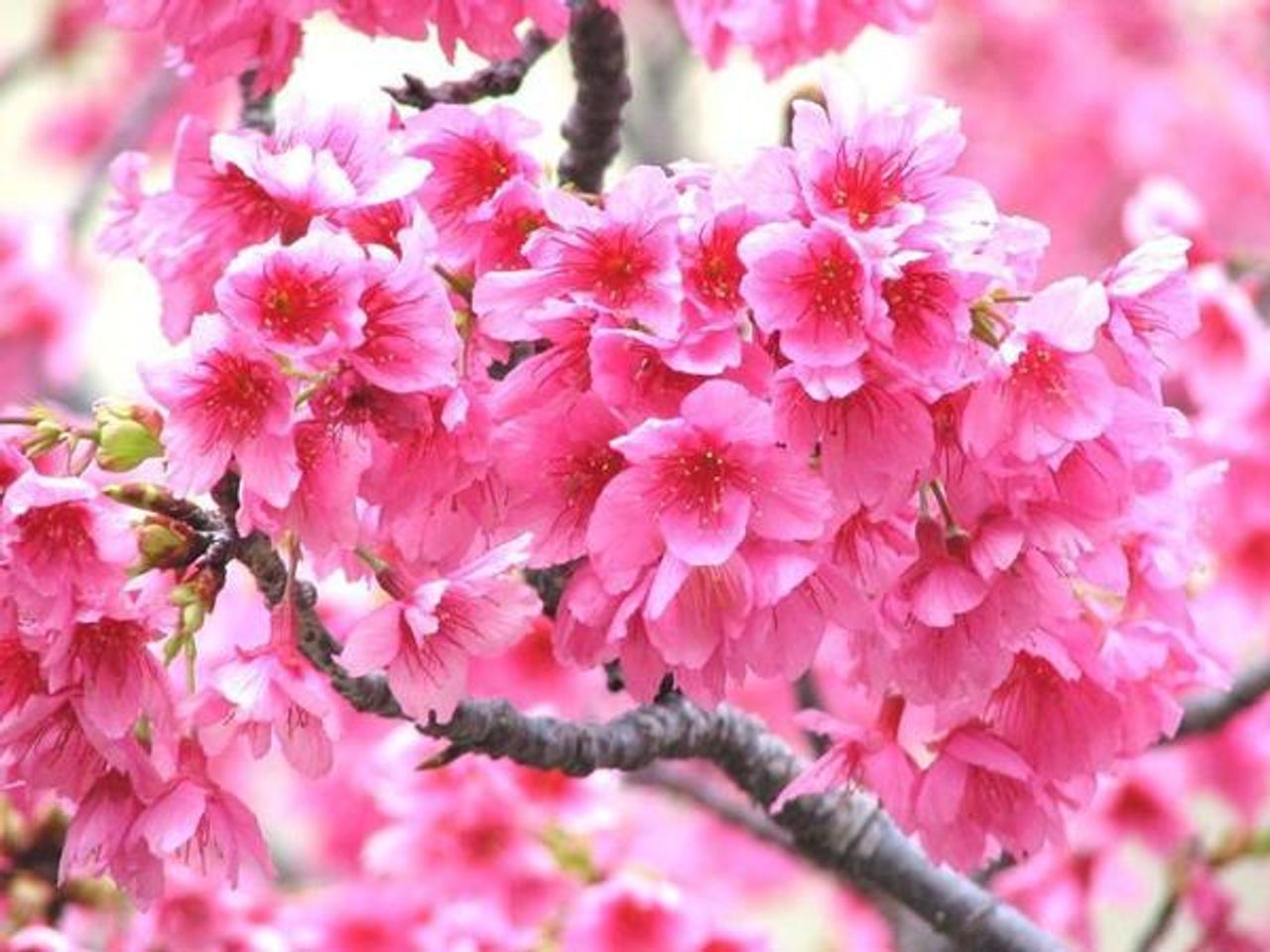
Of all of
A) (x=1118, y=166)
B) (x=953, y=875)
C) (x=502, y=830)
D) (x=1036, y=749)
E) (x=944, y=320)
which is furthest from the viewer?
(x=1118, y=166)

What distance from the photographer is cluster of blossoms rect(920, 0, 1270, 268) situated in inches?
125

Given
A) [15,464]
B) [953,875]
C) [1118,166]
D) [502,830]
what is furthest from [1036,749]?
[1118,166]

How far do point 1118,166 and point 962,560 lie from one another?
2464mm

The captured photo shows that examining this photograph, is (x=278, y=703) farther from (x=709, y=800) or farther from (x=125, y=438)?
(x=709, y=800)

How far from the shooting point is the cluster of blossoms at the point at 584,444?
811 millimetres

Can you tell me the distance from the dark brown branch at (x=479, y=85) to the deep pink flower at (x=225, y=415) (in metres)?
0.26

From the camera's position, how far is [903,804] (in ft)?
3.19

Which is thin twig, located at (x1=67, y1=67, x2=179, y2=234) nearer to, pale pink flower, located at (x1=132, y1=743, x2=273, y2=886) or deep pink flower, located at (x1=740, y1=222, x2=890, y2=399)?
pale pink flower, located at (x1=132, y1=743, x2=273, y2=886)

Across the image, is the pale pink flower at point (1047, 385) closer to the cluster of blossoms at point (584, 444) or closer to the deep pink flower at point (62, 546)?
the cluster of blossoms at point (584, 444)

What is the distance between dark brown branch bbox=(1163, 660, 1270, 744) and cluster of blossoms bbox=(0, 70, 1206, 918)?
512mm

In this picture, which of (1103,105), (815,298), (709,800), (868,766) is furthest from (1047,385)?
(1103,105)

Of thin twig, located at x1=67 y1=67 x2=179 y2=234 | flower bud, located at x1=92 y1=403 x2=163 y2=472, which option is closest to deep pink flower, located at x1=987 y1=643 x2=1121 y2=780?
flower bud, located at x1=92 y1=403 x2=163 y2=472

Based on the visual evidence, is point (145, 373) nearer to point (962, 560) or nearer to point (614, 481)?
point (614, 481)

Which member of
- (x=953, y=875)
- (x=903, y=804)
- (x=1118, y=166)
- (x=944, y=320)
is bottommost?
(x=1118, y=166)
